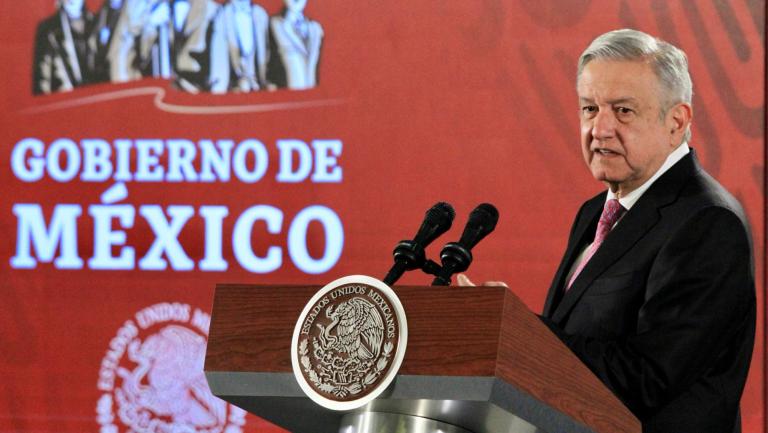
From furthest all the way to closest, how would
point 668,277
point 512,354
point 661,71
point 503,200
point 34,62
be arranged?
point 34,62, point 503,200, point 661,71, point 668,277, point 512,354

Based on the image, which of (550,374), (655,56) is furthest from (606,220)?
(550,374)

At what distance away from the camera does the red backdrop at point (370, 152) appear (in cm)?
356

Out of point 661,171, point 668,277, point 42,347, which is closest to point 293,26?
A: point 42,347

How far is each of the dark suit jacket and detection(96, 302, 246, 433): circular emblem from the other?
1.91 m

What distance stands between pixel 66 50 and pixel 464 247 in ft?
8.25

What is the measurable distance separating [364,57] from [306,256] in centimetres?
68

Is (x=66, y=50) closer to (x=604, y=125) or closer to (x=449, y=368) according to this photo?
(x=604, y=125)

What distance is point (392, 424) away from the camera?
143cm

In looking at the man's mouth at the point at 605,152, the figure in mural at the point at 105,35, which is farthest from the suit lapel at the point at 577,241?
the figure in mural at the point at 105,35

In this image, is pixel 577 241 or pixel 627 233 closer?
pixel 627 233

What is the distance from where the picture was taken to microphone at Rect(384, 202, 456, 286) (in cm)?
168

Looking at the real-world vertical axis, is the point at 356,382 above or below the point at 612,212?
below

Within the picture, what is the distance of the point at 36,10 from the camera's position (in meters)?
3.84

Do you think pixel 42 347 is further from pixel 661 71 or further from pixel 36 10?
pixel 661 71
